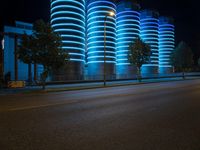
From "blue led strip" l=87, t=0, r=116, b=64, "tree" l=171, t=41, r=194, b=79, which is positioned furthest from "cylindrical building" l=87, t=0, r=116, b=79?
"tree" l=171, t=41, r=194, b=79

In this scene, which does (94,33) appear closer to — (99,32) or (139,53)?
(99,32)

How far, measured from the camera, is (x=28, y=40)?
70.5 feet

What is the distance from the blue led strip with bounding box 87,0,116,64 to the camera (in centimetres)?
7850

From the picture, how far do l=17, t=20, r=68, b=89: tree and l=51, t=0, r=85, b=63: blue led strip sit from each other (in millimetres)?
45334

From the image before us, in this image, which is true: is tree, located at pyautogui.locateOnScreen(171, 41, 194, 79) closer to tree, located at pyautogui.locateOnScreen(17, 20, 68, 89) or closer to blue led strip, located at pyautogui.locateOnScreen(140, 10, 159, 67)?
tree, located at pyautogui.locateOnScreen(17, 20, 68, 89)

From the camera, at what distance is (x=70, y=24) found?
68.4 meters

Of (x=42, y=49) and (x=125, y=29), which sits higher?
(x=125, y=29)

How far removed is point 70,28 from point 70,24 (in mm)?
1433

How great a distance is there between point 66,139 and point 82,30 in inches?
2812

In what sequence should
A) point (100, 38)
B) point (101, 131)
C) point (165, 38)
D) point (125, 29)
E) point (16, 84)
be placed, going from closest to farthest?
point (101, 131) → point (16, 84) → point (100, 38) → point (125, 29) → point (165, 38)

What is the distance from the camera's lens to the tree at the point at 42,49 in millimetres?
21188

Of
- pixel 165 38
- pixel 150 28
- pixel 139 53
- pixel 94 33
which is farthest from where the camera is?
pixel 165 38

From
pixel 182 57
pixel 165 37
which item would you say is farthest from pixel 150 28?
pixel 182 57

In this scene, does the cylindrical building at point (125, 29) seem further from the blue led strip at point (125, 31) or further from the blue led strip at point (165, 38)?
the blue led strip at point (165, 38)
